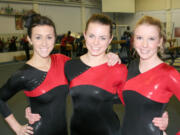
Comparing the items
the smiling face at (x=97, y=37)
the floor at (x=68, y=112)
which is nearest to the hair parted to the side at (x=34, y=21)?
the smiling face at (x=97, y=37)

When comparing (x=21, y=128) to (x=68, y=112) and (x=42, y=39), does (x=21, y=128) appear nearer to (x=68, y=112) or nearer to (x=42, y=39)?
(x=42, y=39)

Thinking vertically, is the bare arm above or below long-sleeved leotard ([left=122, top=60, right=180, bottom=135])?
below

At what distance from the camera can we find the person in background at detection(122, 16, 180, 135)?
4.60ft

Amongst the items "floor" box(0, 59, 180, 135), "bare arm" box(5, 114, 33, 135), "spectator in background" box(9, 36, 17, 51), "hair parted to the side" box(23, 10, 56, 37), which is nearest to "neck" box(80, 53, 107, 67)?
"hair parted to the side" box(23, 10, 56, 37)

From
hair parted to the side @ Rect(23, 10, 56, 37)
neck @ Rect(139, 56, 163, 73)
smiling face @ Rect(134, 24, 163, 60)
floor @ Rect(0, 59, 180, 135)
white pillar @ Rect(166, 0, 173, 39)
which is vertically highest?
white pillar @ Rect(166, 0, 173, 39)

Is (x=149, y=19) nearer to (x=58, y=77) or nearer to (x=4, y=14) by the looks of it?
(x=58, y=77)

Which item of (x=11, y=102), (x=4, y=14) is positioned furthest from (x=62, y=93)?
(x=4, y=14)

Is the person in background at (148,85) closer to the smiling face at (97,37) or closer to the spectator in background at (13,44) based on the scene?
the smiling face at (97,37)

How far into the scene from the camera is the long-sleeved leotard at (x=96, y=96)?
5.08 ft

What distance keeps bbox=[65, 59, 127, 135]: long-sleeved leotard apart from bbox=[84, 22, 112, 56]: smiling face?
0.14m

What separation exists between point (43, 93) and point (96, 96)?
1.32 feet

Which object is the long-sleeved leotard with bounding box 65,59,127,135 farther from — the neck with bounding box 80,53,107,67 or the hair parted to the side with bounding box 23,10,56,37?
the hair parted to the side with bounding box 23,10,56,37

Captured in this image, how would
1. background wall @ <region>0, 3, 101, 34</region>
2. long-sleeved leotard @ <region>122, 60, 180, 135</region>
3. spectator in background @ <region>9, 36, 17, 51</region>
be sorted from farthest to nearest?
1. background wall @ <region>0, 3, 101, 34</region>
2. spectator in background @ <region>9, 36, 17, 51</region>
3. long-sleeved leotard @ <region>122, 60, 180, 135</region>

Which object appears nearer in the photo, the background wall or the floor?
the floor
